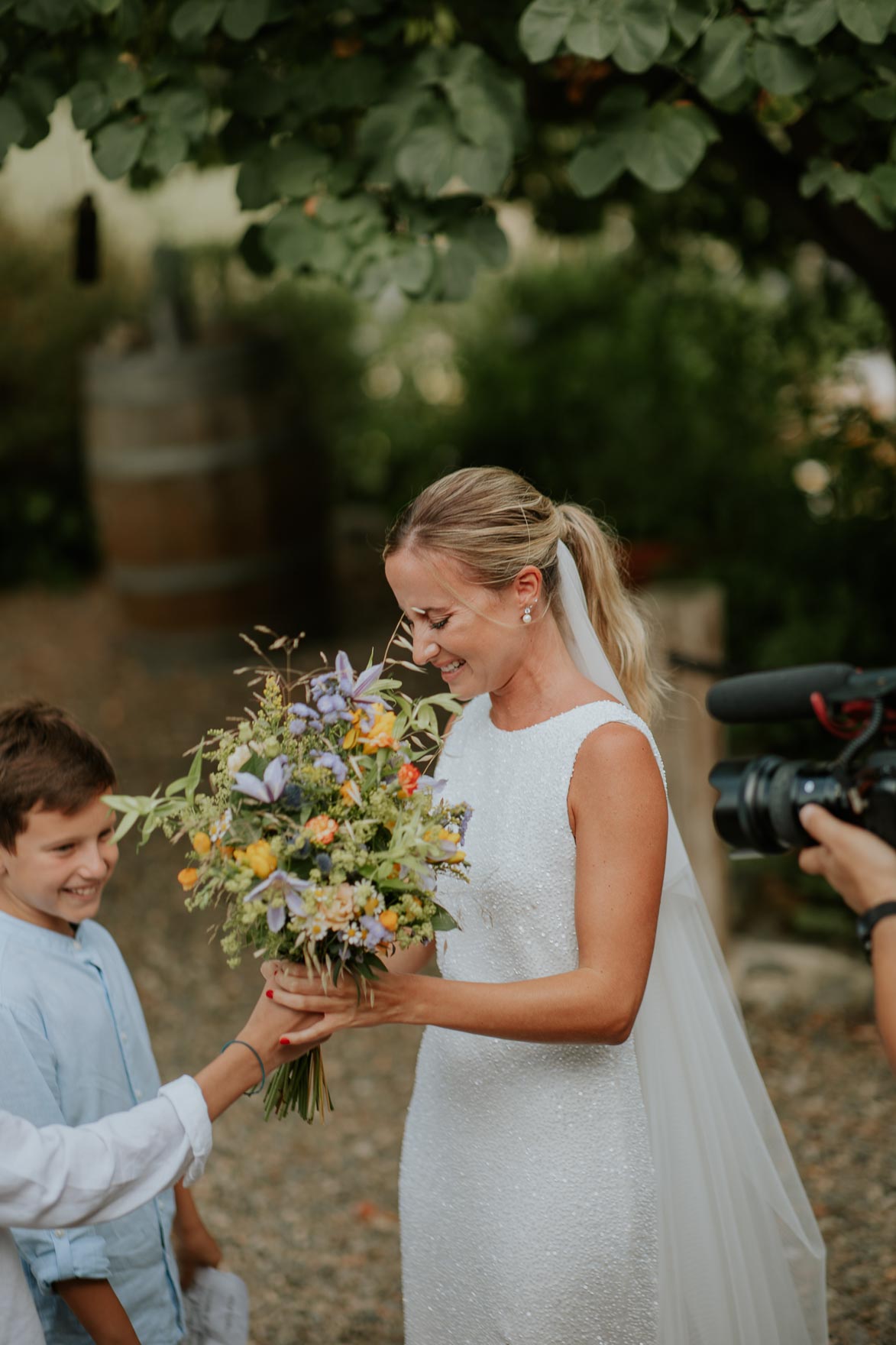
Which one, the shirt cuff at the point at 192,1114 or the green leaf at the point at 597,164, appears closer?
the shirt cuff at the point at 192,1114

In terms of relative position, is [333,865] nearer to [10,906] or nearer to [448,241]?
[10,906]

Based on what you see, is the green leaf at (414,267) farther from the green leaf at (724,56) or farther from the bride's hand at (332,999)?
the bride's hand at (332,999)

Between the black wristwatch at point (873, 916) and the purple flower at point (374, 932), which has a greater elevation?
the purple flower at point (374, 932)

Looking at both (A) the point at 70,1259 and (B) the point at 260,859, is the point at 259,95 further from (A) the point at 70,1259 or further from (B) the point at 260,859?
(A) the point at 70,1259

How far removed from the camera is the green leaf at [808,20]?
261cm

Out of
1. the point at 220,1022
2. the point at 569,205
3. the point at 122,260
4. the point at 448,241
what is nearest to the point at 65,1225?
the point at 448,241

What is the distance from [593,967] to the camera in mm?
1906

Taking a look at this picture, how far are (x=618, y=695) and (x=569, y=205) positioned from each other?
3343 millimetres

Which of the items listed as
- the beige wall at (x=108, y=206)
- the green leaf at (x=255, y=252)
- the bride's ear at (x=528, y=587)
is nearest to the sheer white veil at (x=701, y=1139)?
the bride's ear at (x=528, y=587)

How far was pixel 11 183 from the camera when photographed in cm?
1005

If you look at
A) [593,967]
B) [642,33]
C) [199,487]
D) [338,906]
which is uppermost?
[642,33]

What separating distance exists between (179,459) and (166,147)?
14.2 feet

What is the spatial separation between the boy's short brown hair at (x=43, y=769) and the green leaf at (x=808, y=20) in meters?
1.95

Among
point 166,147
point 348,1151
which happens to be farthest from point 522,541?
point 348,1151
